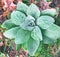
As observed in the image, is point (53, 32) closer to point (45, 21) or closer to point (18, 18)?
point (45, 21)

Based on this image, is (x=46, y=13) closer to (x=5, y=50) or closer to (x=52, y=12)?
(x=52, y=12)

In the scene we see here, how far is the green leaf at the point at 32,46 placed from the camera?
2.86ft

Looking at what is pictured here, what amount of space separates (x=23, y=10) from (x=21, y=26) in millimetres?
84

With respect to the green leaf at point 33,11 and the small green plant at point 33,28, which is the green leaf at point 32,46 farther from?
the green leaf at point 33,11

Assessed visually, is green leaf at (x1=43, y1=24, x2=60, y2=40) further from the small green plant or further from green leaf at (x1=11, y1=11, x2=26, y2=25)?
green leaf at (x1=11, y1=11, x2=26, y2=25)

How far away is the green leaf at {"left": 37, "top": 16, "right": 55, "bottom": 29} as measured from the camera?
0.86 meters

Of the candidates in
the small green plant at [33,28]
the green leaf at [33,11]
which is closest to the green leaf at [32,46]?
the small green plant at [33,28]

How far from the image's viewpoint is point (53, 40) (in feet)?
2.94

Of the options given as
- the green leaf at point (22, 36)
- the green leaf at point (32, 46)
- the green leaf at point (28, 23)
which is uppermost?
the green leaf at point (28, 23)

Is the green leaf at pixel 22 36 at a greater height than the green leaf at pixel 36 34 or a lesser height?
lesser

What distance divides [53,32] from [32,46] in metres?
0.11

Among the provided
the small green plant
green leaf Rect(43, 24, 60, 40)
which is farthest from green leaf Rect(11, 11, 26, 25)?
green leaf Rect(43, 24, 60, 40)

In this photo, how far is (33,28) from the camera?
2.87ft

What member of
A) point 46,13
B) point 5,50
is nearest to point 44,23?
point 46,13
